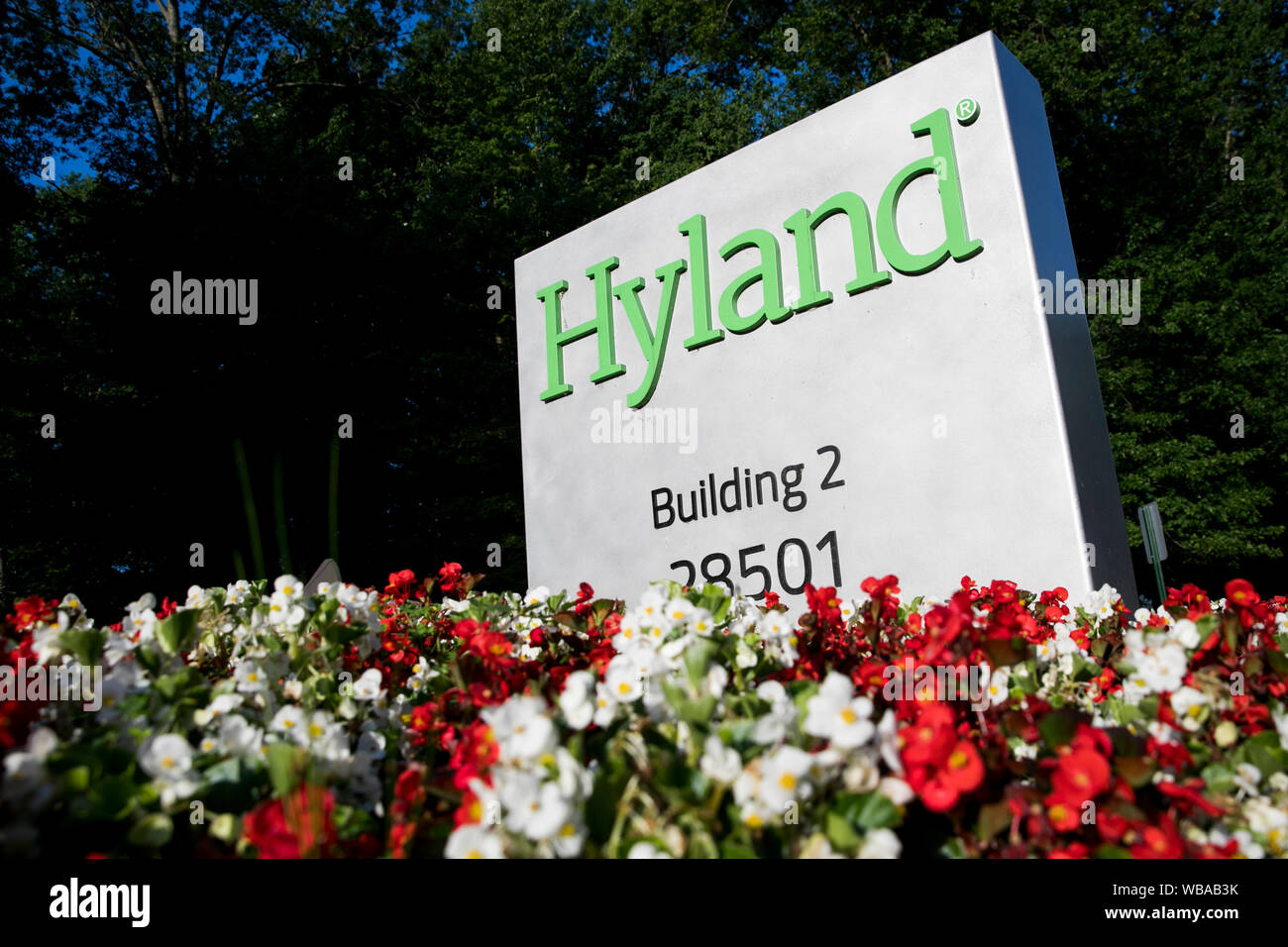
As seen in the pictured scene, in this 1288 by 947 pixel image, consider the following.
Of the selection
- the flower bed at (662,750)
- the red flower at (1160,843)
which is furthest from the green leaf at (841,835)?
the red flower at (1160,843)

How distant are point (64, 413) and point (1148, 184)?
15.5 m

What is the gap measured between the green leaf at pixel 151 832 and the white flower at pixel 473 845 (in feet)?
0.89

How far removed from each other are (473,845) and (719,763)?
219 mm

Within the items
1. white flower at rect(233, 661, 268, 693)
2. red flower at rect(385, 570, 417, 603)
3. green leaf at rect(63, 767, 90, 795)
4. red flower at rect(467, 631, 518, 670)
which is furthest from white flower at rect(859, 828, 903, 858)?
red flower at rect(385, 570, 417, 603)

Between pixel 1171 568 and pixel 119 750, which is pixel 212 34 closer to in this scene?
pixel 119 750

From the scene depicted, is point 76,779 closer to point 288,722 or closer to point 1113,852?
point 288,722

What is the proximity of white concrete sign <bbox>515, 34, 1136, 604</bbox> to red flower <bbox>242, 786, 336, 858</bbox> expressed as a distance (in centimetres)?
257

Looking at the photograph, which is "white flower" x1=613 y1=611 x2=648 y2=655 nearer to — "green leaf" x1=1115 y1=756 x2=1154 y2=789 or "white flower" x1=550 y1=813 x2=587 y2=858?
"white flower" x1=550 y1=813 x2=587 y2=858

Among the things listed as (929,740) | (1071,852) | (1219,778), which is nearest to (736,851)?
(929,740)

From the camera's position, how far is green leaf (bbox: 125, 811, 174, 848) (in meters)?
0.69

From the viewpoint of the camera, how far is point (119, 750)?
78 centimetres

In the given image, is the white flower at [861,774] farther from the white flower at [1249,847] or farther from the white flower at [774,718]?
the white flower at [1249,847]
